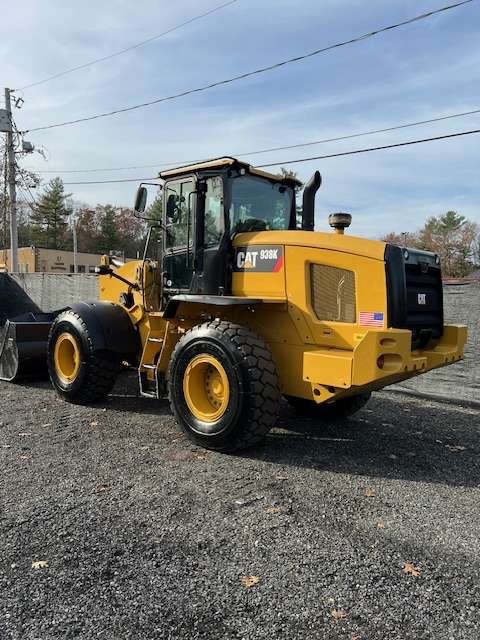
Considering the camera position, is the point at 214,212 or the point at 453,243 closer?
the point at 214,212

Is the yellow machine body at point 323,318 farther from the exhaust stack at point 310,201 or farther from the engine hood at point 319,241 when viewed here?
the exhaust stack at point 310,201

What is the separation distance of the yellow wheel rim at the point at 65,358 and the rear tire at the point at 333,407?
288cm

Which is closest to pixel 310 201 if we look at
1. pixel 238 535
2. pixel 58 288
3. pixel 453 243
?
pixel 238 535

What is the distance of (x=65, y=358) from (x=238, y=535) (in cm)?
442

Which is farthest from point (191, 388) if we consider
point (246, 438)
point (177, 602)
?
point (177, 602)

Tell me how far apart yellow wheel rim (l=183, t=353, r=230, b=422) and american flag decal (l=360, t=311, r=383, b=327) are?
1442mm

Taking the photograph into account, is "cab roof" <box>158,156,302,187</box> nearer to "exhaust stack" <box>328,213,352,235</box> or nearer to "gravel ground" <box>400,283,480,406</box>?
"exhaust stack" <box>328,213,352,235</box>

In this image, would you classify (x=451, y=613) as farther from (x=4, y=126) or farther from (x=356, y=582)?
(x=4, y=126)

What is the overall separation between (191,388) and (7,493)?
193 centimetres

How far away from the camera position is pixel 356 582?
303 centimetres

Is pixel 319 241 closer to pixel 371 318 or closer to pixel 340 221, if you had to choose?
pixel 340 221

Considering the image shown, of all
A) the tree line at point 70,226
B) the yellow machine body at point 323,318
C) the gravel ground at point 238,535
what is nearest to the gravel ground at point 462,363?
the gravel ground at point 238,535

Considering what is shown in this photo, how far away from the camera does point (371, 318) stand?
189 inches

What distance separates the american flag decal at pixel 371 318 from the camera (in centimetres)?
475
